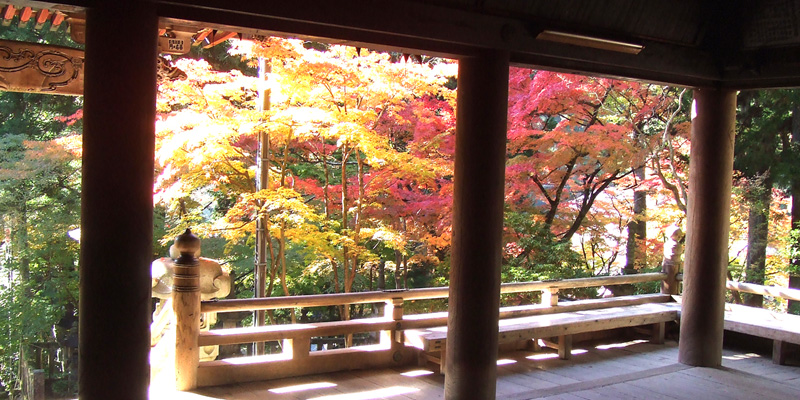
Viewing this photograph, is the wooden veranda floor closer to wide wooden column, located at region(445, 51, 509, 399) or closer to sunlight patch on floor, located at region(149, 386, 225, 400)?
sunlight patch on floor, located at region(149, 386, 225, 400)

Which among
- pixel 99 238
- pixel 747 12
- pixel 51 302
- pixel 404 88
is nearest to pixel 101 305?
pixel 99 238

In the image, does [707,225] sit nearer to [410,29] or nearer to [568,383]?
[568,383]

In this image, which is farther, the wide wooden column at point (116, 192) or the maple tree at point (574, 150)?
the maple tree at point (574, 150)

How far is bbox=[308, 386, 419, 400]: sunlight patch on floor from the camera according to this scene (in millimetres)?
4455

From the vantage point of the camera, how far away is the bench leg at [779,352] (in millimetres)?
5996

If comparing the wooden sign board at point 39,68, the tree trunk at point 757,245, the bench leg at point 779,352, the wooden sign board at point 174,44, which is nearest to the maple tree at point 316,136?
the wooden sign board at point 174,44

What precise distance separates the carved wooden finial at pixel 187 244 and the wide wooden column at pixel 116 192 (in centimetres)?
145

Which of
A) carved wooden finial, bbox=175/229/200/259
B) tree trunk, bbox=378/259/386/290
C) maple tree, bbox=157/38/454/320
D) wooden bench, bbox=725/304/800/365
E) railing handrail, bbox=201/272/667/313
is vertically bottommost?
tree trunk, bbox=378/259/386/290

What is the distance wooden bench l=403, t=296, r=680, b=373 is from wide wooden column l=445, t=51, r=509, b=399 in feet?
2.87

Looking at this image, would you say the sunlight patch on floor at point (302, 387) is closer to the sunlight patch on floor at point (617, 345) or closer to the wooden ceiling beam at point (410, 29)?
the wooden ceiling beam at point (410, 29)

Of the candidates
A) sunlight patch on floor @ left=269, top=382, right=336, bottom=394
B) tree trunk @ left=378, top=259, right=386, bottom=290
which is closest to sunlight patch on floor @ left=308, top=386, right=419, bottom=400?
sunlight patch on floor @ left=269, top=382, right=336, bottom=394

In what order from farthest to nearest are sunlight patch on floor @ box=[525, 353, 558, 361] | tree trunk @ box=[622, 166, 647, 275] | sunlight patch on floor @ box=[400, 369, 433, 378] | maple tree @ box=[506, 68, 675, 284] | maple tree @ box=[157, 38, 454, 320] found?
tree trunk @ box=[622, 166, 647, 275], maple tree @ box=[506, 68, 675, 284], maple tree @ box=[157, 38, 454, 320], sunlight patch on floor @ box=[525, 353, 558, 361], sunlight patch on floor @ box=[400, 369, 433, 378]

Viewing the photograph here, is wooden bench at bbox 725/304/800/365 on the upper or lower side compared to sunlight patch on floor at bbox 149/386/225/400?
upper

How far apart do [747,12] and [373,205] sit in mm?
5267
